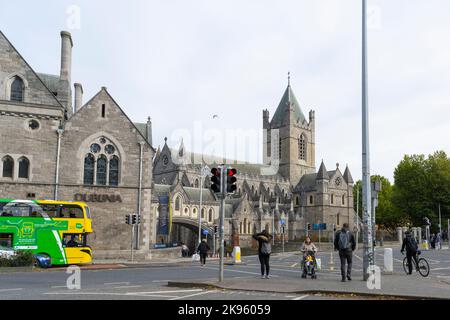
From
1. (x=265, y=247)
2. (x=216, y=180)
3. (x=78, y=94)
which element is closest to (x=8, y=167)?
(x=78, y=94)

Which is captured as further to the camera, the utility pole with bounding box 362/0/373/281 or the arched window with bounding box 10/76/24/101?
the arched window with bounding box 10/76/24/101

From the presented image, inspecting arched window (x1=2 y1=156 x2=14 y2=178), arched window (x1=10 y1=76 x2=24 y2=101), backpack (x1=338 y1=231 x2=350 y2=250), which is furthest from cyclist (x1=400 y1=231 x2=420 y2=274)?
arched window (x1=10 y1=76 x2=24 y2=101)

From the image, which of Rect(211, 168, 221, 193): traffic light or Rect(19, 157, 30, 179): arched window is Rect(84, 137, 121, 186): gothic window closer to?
Rect(19, 157, 30, 179): arched window

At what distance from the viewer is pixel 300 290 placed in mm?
11984

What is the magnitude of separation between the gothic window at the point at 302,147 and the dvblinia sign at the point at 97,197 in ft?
260

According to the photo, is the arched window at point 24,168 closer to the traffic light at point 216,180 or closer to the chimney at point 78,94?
the chimney at point 78,94

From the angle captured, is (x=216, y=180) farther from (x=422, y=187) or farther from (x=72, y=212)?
(x=422, y=187)

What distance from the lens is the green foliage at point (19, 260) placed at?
21859 mm

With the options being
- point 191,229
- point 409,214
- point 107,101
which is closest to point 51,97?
point 107,101

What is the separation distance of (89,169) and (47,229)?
8.38 meters

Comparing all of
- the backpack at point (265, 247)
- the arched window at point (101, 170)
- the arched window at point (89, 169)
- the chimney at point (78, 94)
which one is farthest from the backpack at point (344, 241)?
the chimney at point (78, 94)

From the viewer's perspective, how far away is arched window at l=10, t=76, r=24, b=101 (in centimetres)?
3072

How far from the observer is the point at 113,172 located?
3275 centimetres
